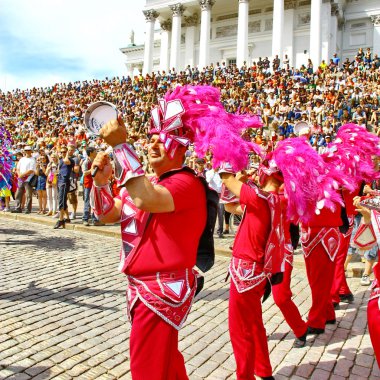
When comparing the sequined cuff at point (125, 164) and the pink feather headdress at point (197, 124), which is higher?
the pink feather headdress at point (197, 124)

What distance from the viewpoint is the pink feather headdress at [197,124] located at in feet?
7.37

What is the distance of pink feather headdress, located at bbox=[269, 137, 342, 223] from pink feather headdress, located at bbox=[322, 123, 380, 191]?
4.27 feet

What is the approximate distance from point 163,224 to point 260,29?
41.1m

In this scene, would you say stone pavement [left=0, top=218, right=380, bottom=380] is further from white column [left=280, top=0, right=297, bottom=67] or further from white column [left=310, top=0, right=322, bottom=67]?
white column [left=280, top=0, right=297, bottom=67]

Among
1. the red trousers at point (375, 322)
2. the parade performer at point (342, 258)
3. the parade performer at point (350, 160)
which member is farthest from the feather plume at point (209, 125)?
the parade performer at point (342, 258)

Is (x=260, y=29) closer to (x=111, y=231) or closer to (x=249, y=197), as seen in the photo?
(x=111, y=231)

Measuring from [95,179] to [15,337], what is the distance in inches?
90.0

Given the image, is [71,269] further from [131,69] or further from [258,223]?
[131,69]

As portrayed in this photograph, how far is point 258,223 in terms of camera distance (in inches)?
123

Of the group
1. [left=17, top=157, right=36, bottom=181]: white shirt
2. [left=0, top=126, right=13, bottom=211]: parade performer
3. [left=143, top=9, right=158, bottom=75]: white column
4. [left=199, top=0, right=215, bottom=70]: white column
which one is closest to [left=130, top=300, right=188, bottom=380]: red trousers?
[left=0, top=126, right=13, bottom=211]: parade performer

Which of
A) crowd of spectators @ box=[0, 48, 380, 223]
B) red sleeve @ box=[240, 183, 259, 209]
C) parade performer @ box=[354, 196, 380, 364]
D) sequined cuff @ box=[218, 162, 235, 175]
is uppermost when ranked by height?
crowd of spectators @ box=[0, 48, 380, 223]

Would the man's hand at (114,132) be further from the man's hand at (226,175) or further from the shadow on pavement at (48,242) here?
the shadow on pavement at (48,242)

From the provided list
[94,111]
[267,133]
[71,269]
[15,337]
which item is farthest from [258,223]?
[267,133]

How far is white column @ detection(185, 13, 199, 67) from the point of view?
4247 centimetres
